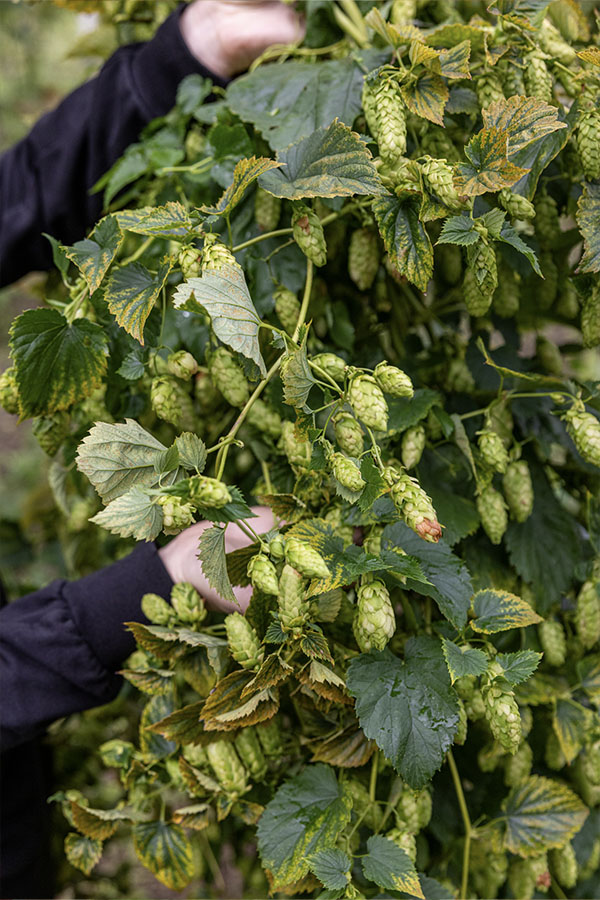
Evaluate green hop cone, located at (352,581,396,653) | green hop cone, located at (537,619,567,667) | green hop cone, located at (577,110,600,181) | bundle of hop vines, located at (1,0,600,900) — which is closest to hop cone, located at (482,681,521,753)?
bundle of hop vines, located at (1,0,600,900)

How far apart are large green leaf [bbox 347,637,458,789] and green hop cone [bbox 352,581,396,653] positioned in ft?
0.19

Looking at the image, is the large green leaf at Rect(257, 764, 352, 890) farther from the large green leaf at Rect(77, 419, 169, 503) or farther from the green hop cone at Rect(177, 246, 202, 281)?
the green hop cone at Rect(177, 246, 202, 281)

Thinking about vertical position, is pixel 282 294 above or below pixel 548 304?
above

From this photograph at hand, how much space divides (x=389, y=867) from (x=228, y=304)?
1.60ft

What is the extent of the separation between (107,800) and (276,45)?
4.21 ft

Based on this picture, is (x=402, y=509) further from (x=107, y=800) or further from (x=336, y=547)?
(x=107, y=800)

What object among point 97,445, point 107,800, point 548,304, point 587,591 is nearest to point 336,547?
point 97,445

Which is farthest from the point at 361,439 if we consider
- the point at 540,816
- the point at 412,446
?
the point at 540,816

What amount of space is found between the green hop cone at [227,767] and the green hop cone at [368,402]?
358 mm

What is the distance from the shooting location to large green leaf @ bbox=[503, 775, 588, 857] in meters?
0.76

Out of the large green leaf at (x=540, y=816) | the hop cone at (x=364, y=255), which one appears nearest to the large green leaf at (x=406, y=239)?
the hop cone at (x=364, y=255)

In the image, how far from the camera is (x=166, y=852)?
0.80 m

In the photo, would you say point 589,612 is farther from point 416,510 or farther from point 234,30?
point 234,30

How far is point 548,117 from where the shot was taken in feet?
1.93
